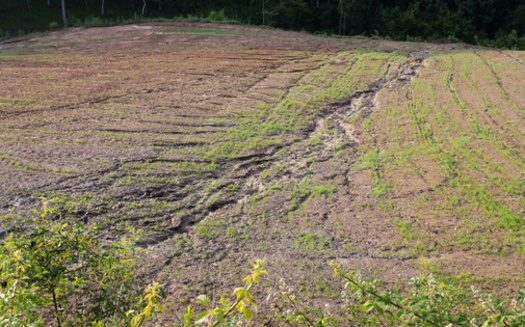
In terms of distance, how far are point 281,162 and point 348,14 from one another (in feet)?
79.4

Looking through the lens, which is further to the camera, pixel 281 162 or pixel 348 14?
pixel 348 14

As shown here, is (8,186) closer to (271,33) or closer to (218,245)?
(218,245)

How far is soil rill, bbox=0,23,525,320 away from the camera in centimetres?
466

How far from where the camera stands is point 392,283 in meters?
4.16

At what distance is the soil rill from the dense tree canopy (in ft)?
46.9

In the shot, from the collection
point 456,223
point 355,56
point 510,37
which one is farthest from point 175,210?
point 510,37

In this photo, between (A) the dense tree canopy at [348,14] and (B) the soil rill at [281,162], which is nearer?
(B) the soil rill at [281,162]

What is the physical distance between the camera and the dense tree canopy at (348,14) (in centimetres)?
2567

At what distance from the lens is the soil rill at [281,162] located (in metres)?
4.66

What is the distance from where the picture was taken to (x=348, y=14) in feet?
91.6

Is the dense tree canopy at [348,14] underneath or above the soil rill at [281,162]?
above

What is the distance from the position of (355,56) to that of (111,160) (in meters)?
10.3

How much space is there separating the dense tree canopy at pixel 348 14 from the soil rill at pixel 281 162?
1429 centimetres

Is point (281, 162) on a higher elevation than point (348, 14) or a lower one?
lower
